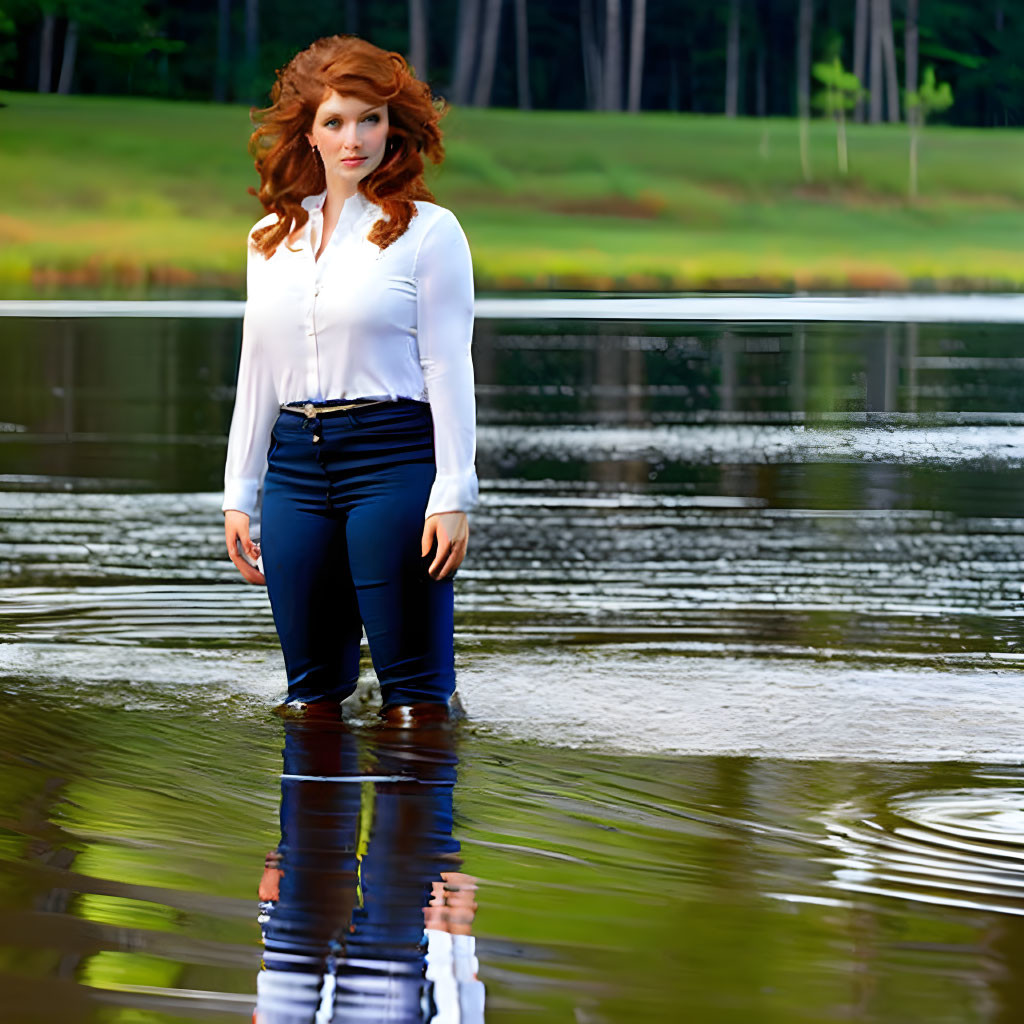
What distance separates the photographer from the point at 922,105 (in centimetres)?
6262

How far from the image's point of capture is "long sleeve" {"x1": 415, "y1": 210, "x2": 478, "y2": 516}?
4.84 meters

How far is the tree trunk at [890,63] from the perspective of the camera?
65.9 meters

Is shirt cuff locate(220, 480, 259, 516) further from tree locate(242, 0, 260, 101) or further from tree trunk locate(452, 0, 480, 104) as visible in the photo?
tree locate(242, 0, 260, 101)

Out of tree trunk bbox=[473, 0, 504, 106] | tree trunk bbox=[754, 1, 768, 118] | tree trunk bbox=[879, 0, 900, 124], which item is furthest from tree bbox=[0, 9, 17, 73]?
tree trunk bbox=[879, 0, 900, 124]

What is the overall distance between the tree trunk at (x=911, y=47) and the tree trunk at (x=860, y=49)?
48.0 inches

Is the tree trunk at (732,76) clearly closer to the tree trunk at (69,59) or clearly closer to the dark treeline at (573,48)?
the dark treeline at (573,48)

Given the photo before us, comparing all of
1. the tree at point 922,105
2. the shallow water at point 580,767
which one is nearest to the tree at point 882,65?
the tree at point 922,105

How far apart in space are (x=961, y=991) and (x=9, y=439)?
1054 centimetres

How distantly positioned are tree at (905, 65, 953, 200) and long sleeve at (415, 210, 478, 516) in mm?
51482

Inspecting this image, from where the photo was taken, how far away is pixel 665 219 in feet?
162

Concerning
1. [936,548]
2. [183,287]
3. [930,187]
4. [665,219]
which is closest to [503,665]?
[936,548]

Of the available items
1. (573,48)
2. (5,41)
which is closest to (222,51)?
(5,41)

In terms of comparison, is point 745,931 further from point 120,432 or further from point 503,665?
point 120,432

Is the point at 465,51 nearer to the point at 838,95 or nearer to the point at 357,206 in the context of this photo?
the point at 838,95
